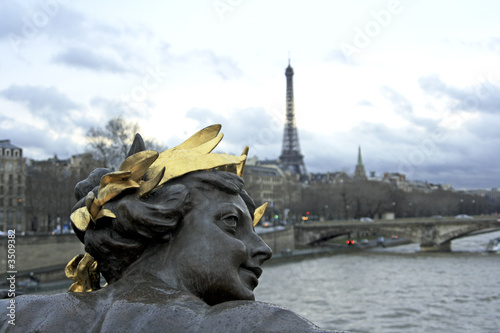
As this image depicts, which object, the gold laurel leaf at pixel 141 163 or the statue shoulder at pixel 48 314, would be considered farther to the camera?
the gold laurel leaf at pixel 141 163

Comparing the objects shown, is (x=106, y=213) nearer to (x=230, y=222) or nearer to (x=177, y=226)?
(x=177, y=226)

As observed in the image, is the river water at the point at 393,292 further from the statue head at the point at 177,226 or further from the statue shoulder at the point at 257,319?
the statue shoulder at the point at 257,319

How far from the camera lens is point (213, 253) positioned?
1.42m

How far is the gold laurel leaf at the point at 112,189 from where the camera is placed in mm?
1431

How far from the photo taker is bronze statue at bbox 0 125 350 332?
1.29 m

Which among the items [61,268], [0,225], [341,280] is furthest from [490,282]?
[0,225]

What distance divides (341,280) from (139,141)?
22978 mm

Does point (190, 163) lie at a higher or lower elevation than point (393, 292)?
higher

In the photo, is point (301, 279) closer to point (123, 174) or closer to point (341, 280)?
point (341, 280)

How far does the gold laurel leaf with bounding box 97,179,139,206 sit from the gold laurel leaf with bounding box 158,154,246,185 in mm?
94

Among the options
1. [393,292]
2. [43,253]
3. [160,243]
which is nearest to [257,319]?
[160,243]

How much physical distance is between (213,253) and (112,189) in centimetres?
32

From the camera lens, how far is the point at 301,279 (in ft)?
77.3

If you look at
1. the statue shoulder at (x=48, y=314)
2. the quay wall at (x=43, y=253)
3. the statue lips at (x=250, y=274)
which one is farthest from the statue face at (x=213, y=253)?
the quay wall at (x=43, y=253)
